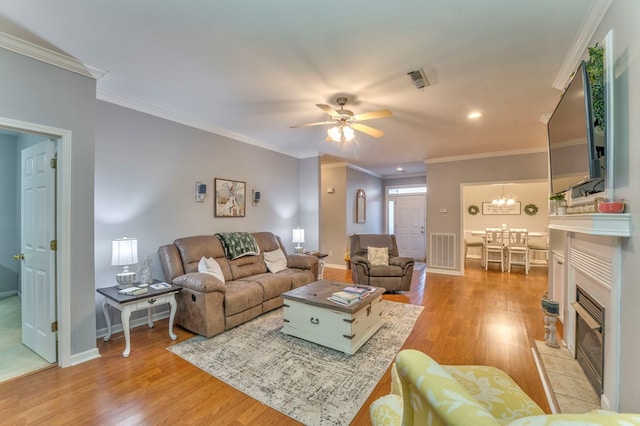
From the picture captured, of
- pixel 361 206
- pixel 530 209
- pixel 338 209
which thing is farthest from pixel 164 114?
pixel 530 209

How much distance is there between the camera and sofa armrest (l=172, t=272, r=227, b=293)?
2.86 m

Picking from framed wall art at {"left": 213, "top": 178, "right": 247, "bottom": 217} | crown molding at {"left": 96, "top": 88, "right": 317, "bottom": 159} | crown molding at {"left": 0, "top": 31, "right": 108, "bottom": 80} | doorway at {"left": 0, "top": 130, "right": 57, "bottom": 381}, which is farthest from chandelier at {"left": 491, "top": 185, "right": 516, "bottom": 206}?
doorway at {"left": 0, "top": 130, "right": 57, "bottom": 381}

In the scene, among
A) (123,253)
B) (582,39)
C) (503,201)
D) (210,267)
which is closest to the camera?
(582,39)

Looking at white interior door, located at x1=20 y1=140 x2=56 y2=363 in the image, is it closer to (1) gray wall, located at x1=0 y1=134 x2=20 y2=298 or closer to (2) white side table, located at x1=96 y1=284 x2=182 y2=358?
(2) white side table, located at x1=96 y1=284 x2=182 y2=358

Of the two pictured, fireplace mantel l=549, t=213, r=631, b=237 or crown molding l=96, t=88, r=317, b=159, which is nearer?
fireplace mantel l=549, t=213, r=631, b=237

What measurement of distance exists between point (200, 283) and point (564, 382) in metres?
3.13

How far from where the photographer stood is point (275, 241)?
4.74 metres

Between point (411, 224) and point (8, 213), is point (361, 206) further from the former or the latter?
point (8, 213)

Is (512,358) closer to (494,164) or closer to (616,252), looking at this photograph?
(616,252)

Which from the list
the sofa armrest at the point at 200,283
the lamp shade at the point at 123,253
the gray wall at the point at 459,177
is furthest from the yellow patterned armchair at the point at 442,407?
the gray wall at the point at 459,177

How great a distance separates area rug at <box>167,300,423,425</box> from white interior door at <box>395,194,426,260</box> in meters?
5.54

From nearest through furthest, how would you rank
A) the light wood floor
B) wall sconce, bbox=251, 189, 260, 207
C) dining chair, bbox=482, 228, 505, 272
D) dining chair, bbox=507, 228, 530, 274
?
the light wood floor → wall sconce, bbox=251, 189, 260, 207 → dining chair, bbox=507, 228, 530, 274 → dining chair, bbox=482, 228, 505, 272

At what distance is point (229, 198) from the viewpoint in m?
4.37

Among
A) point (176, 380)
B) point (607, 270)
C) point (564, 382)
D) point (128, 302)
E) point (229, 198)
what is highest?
point (229, 198)
